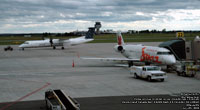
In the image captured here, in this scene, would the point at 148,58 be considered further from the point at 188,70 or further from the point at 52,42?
the point at 52,42

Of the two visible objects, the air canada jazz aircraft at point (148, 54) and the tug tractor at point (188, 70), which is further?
the air canada jazz aircraft at point (148, 54)

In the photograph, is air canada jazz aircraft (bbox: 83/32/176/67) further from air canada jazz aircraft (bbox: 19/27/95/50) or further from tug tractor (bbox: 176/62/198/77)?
air canada jazz aircraft (bbox: 19/27/95/50)

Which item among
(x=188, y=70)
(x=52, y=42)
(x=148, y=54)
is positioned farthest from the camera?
(x=52, y=42)

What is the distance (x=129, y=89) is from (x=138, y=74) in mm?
5953

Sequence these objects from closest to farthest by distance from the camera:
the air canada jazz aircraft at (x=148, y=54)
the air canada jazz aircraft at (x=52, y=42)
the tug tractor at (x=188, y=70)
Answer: the tug tractor at (x=188, y=70) → the air canada jazz aircraft at (x=148, y=54) → the air canada jazz aircraft at (x=52, y=42)

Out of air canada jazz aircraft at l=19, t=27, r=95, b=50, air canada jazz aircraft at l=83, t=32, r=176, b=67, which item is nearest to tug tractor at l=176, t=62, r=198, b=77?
air canada jazz aircraft at l=83, t=32, r=176, b=67

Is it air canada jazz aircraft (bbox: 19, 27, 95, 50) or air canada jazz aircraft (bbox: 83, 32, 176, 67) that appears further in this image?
air canada jazz aircraft (bbox: 19, 27, 95, 50)

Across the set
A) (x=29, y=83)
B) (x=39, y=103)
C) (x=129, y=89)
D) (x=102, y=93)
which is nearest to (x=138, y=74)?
(x=129, y=89)

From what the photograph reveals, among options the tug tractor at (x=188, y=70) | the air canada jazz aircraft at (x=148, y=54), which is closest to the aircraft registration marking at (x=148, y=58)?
the air canada jazz aircraft at (x=148, y=54)

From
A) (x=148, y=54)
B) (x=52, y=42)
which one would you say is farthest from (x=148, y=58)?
(x=52, y=42)

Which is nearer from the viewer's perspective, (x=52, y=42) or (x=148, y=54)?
(x=148, y=54)

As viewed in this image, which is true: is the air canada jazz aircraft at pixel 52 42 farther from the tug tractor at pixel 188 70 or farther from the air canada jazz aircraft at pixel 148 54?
the tug tractor at pixel 188 70

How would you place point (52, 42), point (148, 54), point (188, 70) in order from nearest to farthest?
point (188, 70)
point (148, 54)
point (52, 42)

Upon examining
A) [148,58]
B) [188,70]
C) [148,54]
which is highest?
[148,54]
